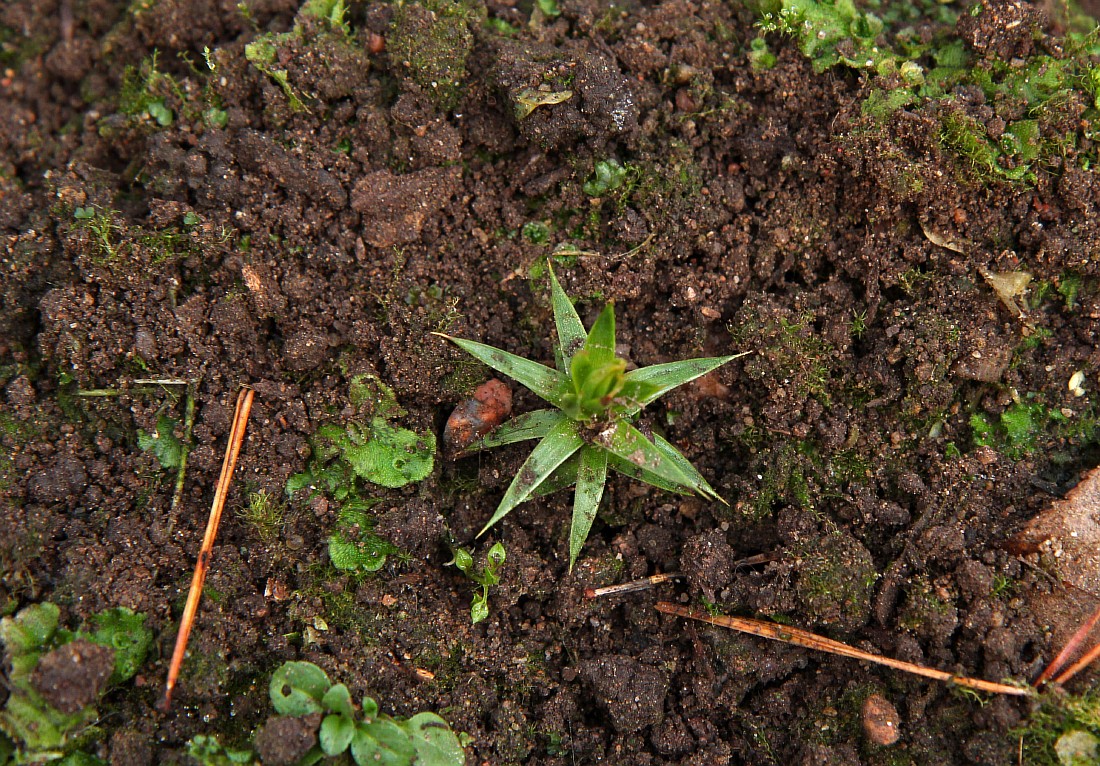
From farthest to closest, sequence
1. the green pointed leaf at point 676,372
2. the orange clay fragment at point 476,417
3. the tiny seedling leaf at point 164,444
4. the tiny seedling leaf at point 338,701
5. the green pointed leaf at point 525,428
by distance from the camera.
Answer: the orange clay fragment at point 476,417
the tiny seedling leaf at point 164,444
the green pointed leaf at point 525,428
the green pointed leaf at point 676,372
the tiny seedling leaf at point 338,701

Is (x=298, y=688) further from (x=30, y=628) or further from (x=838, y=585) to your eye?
(x=838, y=585)

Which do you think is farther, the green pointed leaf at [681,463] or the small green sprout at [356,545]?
the small green sprout at [356,545]

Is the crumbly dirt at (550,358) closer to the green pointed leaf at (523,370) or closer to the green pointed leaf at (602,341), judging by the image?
the green pointed leaf at (523,370)

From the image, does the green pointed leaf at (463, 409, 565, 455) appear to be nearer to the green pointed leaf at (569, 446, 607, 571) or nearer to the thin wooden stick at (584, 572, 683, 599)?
the green pointed leaf at (569, 446, 607, 571)

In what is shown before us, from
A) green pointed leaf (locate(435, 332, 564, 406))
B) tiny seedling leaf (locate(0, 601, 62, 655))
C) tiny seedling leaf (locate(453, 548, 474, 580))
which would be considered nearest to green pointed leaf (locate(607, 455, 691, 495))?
green pointed leaf (locate(435, 332, 564, 406))

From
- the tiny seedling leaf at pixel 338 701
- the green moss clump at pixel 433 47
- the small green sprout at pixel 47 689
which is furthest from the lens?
the green moss clump at pixel 433 47

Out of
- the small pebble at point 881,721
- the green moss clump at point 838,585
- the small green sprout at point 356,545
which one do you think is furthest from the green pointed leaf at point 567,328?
the small pebble at point 881,721

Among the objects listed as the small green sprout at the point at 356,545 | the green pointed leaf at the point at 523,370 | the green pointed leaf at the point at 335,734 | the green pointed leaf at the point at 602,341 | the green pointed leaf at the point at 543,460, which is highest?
the green pointed leaf at the point at 602,341

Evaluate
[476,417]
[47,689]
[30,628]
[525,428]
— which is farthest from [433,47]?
[47,689]
